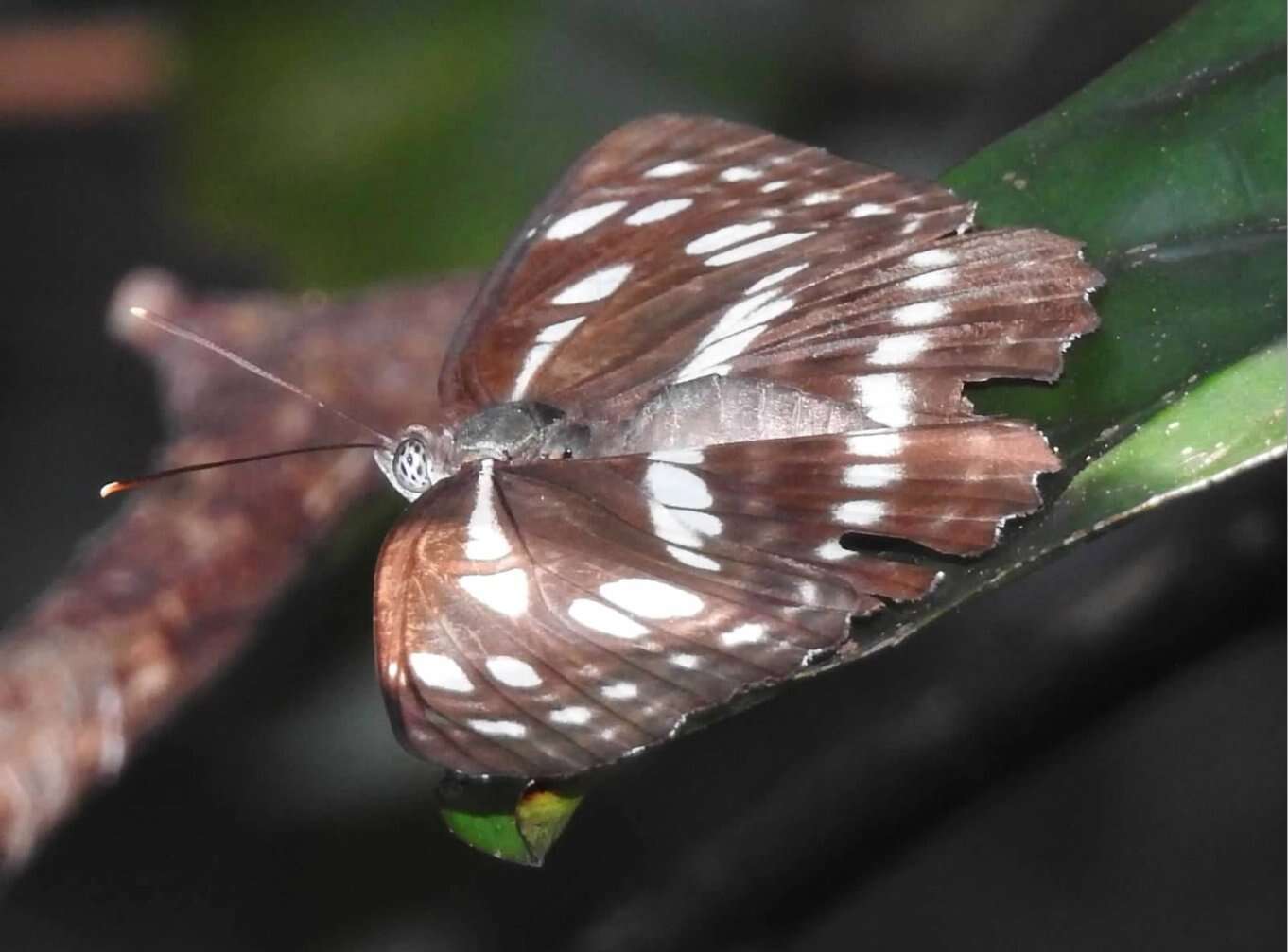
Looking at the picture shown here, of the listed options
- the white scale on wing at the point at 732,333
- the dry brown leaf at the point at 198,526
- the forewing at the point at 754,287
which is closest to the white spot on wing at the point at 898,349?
the forewing at the point at 754,287

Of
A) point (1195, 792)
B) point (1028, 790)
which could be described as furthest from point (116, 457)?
point (1195, 792)

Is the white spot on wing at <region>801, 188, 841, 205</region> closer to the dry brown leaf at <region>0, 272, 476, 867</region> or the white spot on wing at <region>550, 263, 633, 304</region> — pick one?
the white spot on wing at <region>550, 263, 633, 304</region>

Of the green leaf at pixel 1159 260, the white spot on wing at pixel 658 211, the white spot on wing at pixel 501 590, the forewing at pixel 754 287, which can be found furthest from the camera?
the white spot on wing at pixel 658 211

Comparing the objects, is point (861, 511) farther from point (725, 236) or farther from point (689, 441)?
point (725, 236)

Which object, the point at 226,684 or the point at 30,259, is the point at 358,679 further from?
the point at 30,259

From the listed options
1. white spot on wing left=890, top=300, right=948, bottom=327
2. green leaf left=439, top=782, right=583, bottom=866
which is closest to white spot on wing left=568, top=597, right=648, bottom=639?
green leaf left=439, top=782, right=583, bottom=866

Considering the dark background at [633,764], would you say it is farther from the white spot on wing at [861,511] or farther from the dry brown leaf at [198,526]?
the white spot on wing at [861,511]

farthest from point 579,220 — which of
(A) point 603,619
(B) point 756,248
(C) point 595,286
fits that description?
(A) point 603,619
